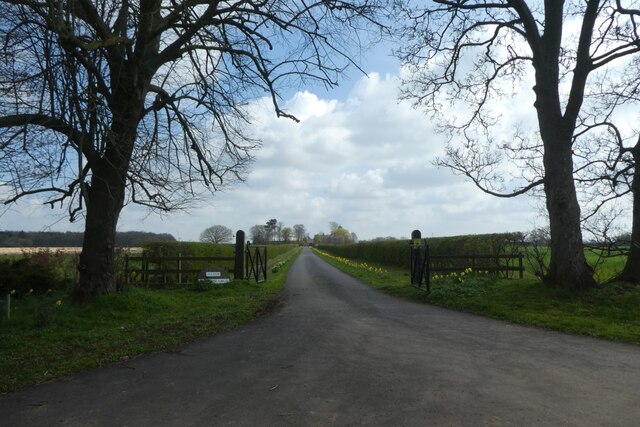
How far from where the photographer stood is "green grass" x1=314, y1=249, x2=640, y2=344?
934 centimetres

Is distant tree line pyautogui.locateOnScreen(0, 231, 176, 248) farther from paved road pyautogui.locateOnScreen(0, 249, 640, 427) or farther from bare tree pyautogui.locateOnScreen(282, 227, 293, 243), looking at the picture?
bare tree pyautogui.locateOnScreen(282, 227, 293, 243)

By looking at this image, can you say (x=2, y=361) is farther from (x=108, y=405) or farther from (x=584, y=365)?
(x=584, y=365)

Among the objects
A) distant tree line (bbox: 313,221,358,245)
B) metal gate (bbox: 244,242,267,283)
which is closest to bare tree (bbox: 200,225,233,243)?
metal gate (bbox: 244,242,267,283)

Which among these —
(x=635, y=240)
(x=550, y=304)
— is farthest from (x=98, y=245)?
(x=635, y=240)

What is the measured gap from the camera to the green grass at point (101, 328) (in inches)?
277

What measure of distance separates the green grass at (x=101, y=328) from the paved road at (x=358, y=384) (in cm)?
60

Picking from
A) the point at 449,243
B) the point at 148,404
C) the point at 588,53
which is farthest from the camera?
the point at 449,243

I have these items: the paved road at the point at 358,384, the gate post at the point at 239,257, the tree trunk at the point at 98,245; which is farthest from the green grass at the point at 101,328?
the gate post at the point at 239,257

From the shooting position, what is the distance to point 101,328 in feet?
31.8

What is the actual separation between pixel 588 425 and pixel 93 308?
1006cm

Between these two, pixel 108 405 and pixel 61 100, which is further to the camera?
pixel 61 100

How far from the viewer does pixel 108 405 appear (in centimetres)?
518

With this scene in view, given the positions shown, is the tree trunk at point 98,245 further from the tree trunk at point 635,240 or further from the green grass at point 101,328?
the tree trunk at point 635,240

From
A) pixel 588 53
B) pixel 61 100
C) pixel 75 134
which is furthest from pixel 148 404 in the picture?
pixel 588 53
